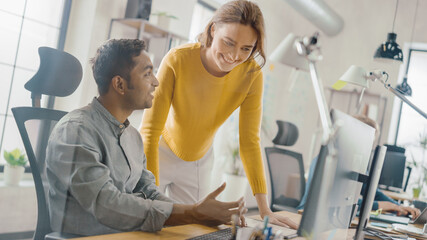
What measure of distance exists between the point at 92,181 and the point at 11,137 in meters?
0.38

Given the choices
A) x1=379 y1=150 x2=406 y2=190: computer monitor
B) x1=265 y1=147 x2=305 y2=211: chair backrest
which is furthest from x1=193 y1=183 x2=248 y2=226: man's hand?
x1=379 y1=150 x2=406 y2=190: computer monitor

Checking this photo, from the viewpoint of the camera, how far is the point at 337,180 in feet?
3.18

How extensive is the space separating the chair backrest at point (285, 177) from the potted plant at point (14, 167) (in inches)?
54.2

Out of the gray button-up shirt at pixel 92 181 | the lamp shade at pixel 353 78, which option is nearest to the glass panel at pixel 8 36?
the gray button-up shirt at pixel 92 181

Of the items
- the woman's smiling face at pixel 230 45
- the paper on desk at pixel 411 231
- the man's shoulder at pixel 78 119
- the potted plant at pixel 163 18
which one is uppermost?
the potted plant at pixel 163 18

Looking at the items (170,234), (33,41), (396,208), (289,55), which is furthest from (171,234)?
(396,208)

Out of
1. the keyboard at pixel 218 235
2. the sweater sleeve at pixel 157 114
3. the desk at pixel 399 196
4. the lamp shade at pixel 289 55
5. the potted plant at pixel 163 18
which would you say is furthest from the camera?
the desk at pixel 399 196

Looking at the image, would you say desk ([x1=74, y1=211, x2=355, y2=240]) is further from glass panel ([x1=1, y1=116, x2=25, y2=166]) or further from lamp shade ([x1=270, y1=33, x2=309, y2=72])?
lamp shade ([x1=270, y1=33, x2=309, y2=72])

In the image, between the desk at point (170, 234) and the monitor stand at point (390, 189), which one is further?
the monitor stand at point (390, 189)

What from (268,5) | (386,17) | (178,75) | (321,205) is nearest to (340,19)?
(386,17)

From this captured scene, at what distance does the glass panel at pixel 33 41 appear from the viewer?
1267 mm

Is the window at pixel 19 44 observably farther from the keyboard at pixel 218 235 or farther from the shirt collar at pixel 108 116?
the keyboard at pixel 218 235

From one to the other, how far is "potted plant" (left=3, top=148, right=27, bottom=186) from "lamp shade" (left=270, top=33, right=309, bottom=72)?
4.01 feet

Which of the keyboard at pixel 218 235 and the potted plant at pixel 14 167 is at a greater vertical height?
the potted plant at pixel 14 167
